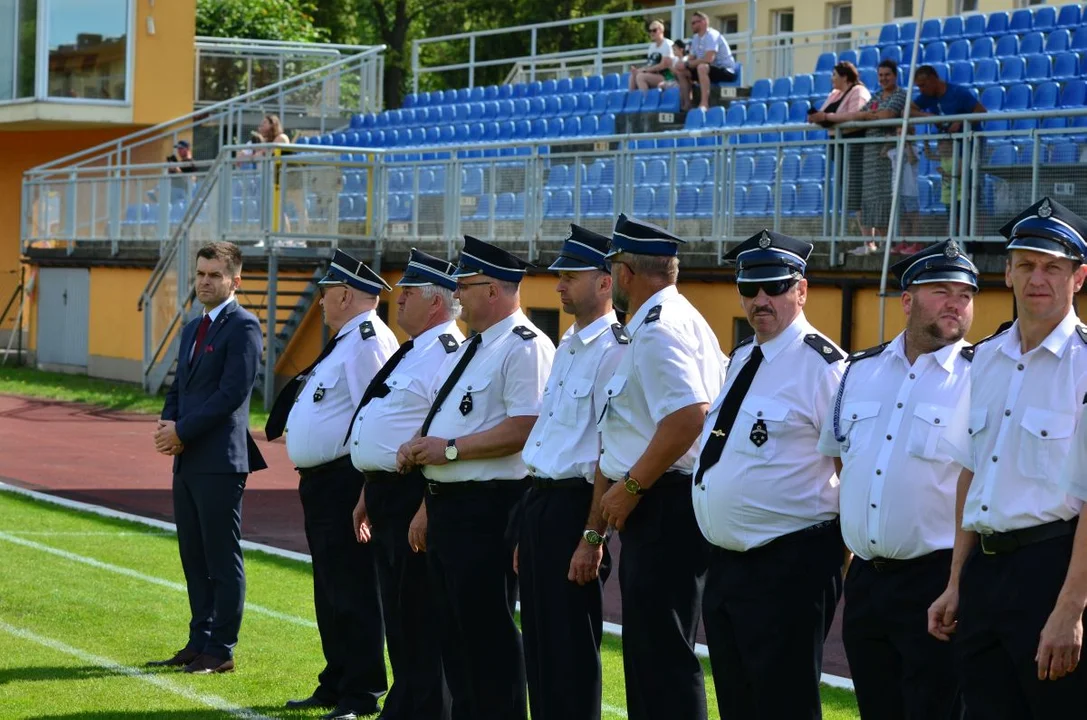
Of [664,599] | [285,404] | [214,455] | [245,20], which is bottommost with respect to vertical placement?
[664,599]

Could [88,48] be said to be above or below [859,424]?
above

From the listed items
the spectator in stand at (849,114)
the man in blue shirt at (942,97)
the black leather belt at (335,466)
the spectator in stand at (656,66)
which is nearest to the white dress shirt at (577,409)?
the black leather belt at (335,466)

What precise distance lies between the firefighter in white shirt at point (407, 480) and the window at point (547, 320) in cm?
1270

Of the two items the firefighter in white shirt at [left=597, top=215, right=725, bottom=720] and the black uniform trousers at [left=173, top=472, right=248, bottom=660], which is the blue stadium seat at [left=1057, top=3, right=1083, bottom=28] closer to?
the black uniform trousers at [left=173, top=472, right=248, bottom=660]

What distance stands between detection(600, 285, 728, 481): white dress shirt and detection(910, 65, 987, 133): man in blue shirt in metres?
9.97

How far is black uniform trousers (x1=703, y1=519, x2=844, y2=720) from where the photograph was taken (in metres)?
5.90

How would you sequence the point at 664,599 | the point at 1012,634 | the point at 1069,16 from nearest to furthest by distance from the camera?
the point at 1012,634, the point at 664,599, the point at 1069,16

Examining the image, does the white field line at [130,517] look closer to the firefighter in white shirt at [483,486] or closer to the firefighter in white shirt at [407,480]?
the firefighter in white shirt at [407,480]

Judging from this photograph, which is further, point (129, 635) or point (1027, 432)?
point (129, 635)

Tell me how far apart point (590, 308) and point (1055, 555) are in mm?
2557

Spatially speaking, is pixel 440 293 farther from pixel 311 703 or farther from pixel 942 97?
pixel 942 97

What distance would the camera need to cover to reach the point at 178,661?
9.05 meters

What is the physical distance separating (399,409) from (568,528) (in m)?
1.50

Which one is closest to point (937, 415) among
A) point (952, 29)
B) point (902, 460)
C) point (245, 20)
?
point (902, 460)
